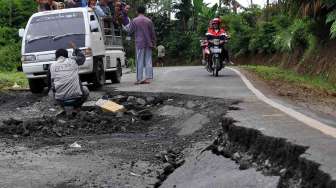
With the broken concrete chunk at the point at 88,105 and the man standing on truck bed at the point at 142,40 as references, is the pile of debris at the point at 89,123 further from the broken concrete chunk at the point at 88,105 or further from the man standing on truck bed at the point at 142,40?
the man standing on truck bed at the point at 142,40

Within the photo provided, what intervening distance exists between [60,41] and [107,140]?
6.35m

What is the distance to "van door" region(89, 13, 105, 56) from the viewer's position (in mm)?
13842

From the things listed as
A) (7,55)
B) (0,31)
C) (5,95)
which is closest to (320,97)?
(5,95)

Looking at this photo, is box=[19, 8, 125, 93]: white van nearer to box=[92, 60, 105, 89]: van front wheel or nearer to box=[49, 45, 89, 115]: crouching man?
box=[92, 60, 105, 89]: van front wheel

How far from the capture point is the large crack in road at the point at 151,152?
187 inches

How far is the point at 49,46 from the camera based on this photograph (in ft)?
44.4

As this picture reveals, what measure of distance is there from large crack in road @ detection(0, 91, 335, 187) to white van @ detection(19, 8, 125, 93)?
3.07 m

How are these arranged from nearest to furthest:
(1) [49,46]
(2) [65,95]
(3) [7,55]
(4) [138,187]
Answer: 1. (4) [138,187]
2. (2) [65,95]
3. (1) [49,46]
4. (3) [7,55]

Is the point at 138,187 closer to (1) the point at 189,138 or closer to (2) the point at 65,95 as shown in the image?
(1) the point at 189,138

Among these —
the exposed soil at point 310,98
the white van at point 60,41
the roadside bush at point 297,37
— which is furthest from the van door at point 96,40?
the roadside bush at point 297,37

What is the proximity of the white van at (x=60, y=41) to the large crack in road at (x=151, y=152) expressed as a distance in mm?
3071

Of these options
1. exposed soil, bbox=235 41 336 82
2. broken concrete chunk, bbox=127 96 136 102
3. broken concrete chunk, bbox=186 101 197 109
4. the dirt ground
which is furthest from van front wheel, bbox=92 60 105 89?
exposed soil, bbox=235 41 336 82

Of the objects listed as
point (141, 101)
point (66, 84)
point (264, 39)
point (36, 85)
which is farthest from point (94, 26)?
point (264, 39)

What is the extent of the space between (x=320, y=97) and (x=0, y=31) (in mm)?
24184
